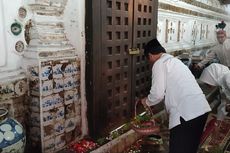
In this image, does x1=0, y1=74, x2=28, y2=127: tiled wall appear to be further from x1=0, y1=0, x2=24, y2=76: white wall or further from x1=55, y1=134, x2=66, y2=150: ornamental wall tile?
x1=55, y1=134, x2=66, y2=150: ornamental wall tile

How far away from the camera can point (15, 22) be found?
254cm

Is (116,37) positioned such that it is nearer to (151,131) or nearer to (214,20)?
(151,131)

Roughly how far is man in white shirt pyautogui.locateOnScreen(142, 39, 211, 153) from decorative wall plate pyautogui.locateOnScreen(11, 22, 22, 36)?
4.87 feet

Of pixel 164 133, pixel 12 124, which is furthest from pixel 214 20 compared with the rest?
pixel 12 124

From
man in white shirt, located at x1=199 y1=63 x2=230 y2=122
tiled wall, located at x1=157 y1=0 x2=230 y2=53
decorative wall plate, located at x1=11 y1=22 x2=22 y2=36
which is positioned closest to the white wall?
decorative wall plate, located at x1=11 y1=22 x2=22 y2=36

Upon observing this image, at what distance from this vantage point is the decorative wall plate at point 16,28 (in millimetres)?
2533

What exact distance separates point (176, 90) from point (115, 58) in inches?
54.0

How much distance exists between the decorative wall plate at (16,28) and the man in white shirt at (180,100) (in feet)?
4.87

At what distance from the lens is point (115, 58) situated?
367 centimetres

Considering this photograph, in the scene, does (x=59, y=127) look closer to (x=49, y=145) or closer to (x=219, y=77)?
(x=49, y=145)

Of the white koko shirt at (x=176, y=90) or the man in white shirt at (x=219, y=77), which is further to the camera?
the man in white shirt at (x=219, y=77)

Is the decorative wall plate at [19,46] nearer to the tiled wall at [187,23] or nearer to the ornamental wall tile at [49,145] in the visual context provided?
the ornamental wall tile at [49,145]

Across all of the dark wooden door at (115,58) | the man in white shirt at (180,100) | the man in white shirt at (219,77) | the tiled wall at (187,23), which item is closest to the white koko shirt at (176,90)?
the man in white shirt at (180,100)

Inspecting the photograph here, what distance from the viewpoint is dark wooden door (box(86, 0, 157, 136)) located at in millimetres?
3256
